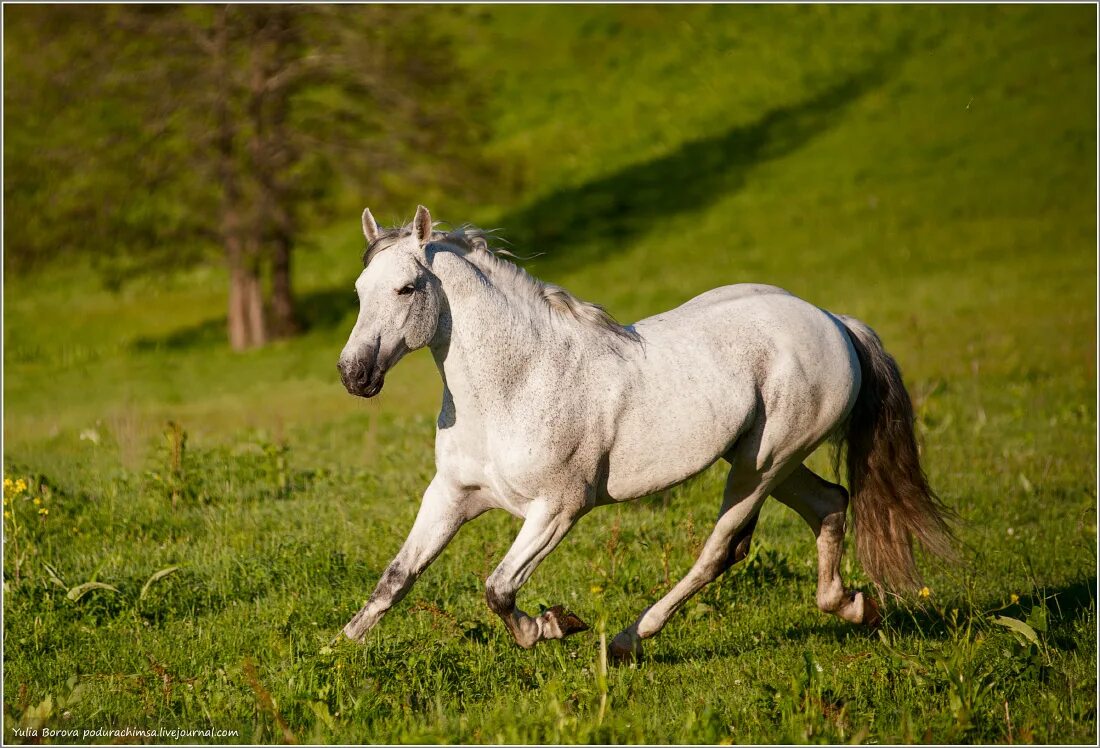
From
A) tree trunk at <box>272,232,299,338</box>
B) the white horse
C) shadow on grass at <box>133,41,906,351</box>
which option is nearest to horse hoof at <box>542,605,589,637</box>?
the white horse

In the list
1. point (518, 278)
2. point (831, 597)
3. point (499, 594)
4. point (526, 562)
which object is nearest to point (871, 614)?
point (831, 597)

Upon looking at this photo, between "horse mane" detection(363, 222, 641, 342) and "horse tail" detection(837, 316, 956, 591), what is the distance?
1.55 m

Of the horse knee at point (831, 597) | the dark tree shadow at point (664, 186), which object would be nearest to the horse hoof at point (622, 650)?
the horse knee at point (831, 597)

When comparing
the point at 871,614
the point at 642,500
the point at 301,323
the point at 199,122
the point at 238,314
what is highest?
the point at 199,122

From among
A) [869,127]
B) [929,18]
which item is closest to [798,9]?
[929,18]

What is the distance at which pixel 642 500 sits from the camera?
28.1 ft

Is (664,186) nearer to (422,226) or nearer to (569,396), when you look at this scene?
(569,396)

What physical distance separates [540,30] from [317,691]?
32144mm

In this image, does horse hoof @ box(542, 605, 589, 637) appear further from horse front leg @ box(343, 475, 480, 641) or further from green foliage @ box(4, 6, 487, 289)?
green foliage @ box(4, 6, 487, 289)

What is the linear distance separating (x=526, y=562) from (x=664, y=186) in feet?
79.5

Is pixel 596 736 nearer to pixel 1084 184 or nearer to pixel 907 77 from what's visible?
pixel 1084 184

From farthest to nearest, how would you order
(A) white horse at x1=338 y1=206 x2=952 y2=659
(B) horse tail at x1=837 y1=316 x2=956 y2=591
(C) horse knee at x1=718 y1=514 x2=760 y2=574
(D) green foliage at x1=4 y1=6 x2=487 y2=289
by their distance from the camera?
(D) green foliage at x1=4 y1=6 x2=487 y2=289 < (B) horse tail at x1=837 y1=316 x2=956 y2=591 < (C) horse knee at x1=718 y1=514 x2=760 y2=574 < (A) white horse at x1=338 y1=206 x2=952 y2=659

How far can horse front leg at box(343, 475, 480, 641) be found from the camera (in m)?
5.28

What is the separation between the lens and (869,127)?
1164 inches
